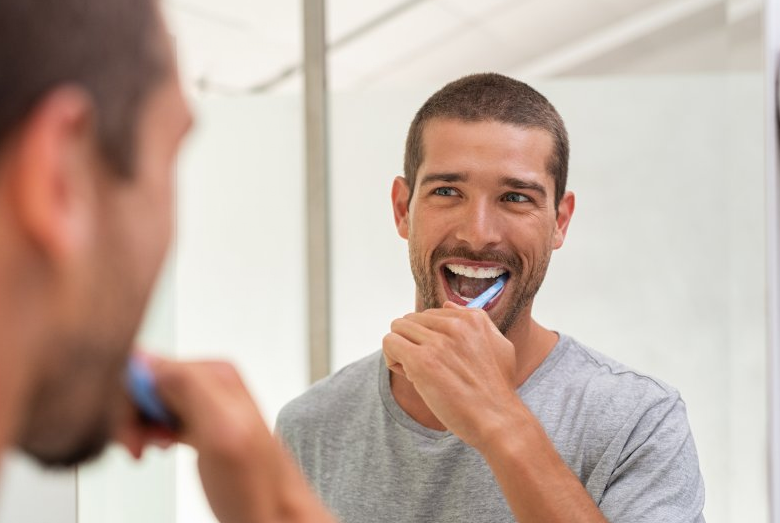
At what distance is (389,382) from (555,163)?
Result: 295 mm

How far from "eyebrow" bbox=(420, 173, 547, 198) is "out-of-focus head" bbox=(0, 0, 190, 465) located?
1.77ft

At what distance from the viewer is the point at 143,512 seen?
128cm

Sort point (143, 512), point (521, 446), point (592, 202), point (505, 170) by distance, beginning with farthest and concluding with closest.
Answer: point (592, 202) < point (143, 512) < point (505, 170) < point (521, 446)

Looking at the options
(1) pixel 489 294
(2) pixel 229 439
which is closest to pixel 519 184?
(1) pixel 489 294

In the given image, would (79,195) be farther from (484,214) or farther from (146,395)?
(484,214)

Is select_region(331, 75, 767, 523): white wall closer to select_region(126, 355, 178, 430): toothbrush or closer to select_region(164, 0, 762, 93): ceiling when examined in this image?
select_region(164, 0, 762, 93): ceiling

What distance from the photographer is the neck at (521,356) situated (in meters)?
0.87

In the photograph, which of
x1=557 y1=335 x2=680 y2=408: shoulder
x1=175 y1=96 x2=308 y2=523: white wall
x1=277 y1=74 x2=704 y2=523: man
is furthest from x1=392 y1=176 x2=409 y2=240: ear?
x1=175 y1=96 x2=308 y2=523: white wall

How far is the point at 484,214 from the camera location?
84 cm

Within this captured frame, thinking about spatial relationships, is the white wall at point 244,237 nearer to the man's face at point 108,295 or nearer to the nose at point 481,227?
the nose at point 481,227

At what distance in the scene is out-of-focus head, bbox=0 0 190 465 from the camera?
284 millimetres

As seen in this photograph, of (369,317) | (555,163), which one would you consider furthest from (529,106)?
(369,317)

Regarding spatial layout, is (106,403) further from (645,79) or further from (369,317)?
(645,79)

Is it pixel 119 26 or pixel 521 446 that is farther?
pixel 521 446
